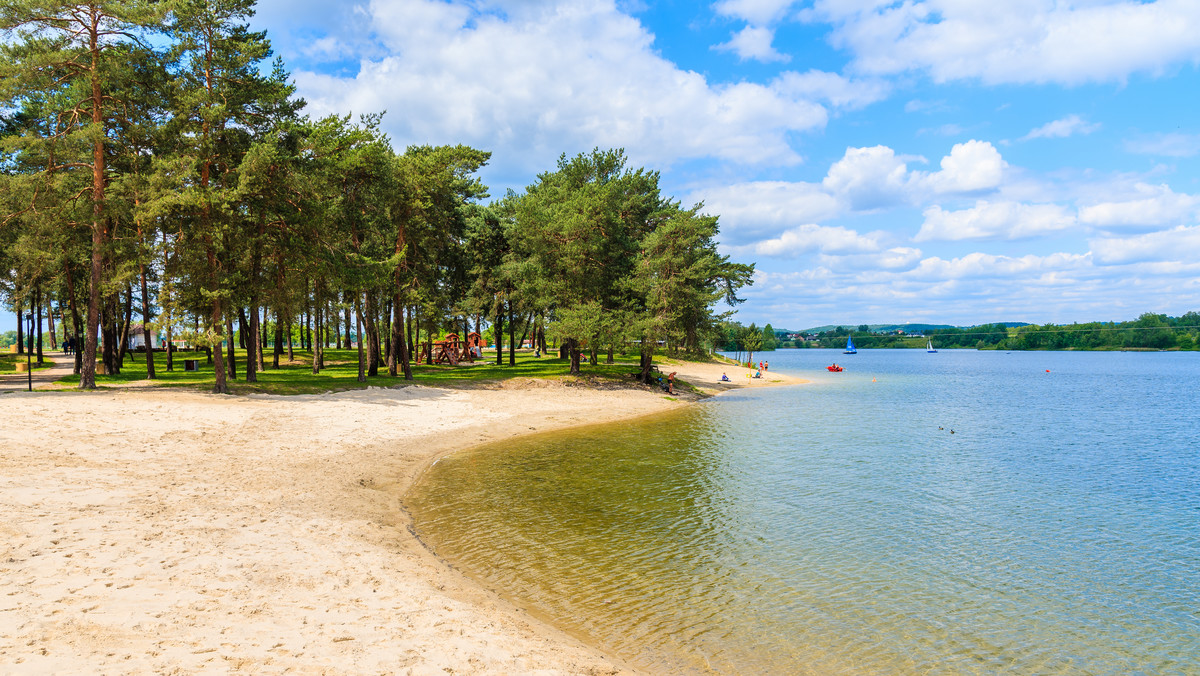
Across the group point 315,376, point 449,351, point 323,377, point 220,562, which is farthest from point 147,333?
point 449,351

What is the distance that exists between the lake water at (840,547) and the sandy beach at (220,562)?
53.1 inches

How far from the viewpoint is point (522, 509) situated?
1527cm

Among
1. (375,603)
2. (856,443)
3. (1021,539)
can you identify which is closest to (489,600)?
(375,603)

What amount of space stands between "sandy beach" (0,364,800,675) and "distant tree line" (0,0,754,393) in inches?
363

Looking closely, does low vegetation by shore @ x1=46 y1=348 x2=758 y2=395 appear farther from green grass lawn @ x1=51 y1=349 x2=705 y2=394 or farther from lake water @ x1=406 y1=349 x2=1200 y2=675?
lake water @ x1=406 y1=349 x2=1200 y2=675

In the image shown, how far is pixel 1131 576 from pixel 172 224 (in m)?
35.3

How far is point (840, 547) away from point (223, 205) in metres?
26.6

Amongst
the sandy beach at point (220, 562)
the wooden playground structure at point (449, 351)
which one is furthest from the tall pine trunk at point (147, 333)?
the wooden playground structure at point (449, 351)

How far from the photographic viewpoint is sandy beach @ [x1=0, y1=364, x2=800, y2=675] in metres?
6.57

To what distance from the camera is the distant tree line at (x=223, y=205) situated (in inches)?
960

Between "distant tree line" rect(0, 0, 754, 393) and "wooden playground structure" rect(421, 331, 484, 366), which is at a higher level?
"distant tree line" rect(0, 0, 754, 393)

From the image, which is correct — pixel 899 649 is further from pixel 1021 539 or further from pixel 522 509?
pixel 522 509

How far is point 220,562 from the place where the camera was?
9.24 m

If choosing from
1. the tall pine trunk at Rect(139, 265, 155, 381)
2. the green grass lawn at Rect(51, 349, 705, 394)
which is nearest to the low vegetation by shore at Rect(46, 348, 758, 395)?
the green grass lawn at Rect(51, 349, 705, 394)
